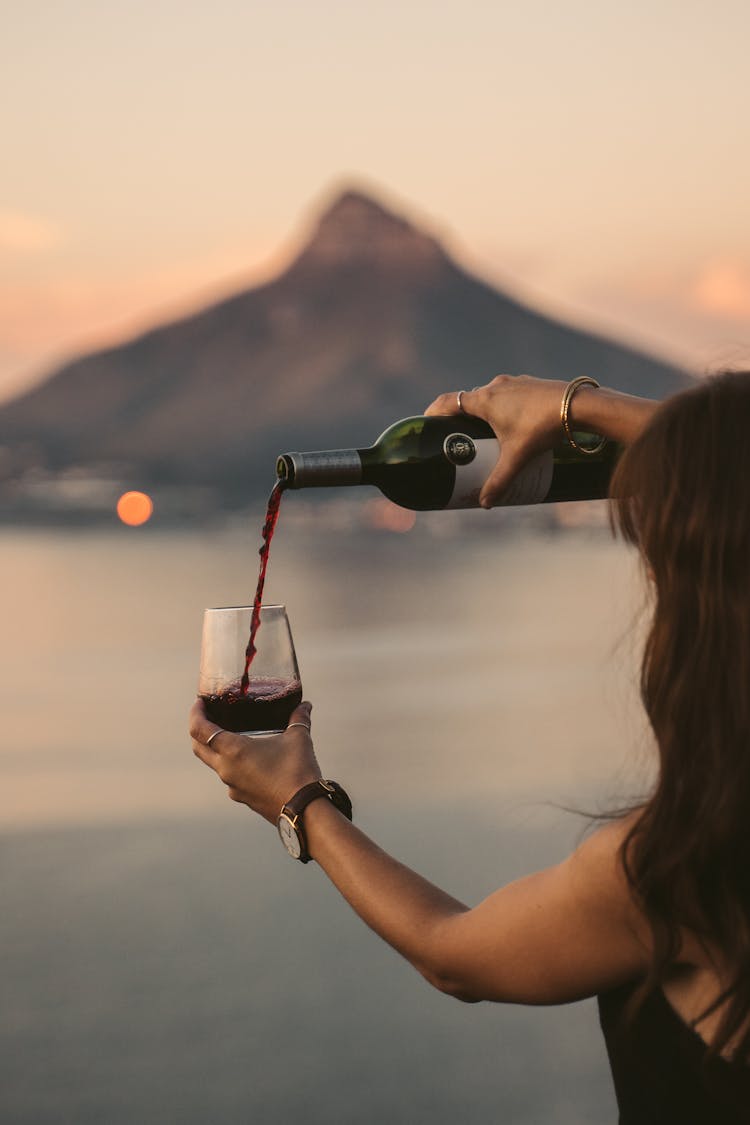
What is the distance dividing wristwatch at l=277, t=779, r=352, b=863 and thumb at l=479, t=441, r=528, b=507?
19.8 inches

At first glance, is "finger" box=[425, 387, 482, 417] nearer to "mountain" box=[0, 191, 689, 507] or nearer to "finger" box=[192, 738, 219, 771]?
"finger" box=[192, 738, 219, 771]

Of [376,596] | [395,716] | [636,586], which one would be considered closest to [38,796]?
[395,716]

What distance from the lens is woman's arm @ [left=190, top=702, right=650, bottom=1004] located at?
115cm

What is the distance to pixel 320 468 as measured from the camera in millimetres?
1763

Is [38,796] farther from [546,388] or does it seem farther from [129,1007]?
[546,388]

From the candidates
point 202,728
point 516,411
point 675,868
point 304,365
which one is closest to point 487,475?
point 516,411

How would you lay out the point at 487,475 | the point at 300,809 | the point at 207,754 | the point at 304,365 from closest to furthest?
the point at 300,809, the point at 207,754, the point at 487,475, the point at 304,365

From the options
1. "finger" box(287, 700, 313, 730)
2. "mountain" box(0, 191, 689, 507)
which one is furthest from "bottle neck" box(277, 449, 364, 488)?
"mountain" box(0, 191, 689, 507)

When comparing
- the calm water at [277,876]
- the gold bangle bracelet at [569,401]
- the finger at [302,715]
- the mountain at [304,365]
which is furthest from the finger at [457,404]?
the mountain at [304,365]

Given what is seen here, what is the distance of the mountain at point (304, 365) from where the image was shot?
436 feet

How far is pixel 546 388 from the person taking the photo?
1.61 m

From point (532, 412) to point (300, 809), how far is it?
22.5 inches

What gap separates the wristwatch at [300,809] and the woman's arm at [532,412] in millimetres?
505

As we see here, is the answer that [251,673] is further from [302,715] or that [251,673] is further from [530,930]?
[530,930]
